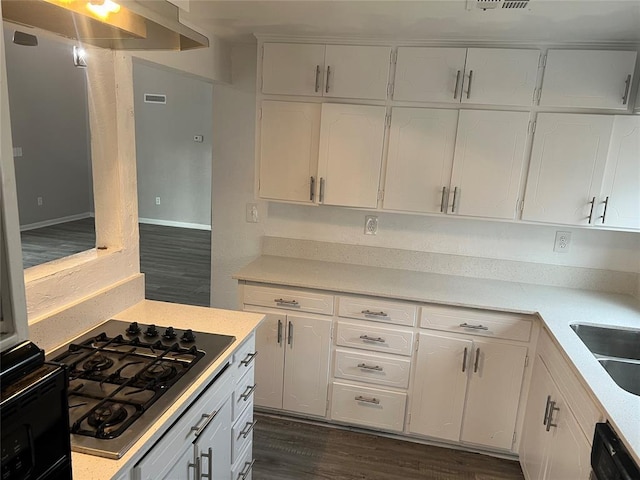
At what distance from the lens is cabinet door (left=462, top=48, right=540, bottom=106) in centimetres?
233

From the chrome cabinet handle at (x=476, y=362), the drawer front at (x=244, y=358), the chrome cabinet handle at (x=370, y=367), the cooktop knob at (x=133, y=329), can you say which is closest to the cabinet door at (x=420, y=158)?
the chrome cabinet handle at (x=476, y=362)

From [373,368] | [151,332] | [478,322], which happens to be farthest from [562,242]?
[151,332]

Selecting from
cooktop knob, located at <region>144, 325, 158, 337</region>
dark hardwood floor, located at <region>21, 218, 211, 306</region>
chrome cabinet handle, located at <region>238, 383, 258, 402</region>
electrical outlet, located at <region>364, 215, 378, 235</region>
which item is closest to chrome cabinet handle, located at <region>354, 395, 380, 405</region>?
chrome cabinet handle, located at <region>238, 383, 258, 402</region>

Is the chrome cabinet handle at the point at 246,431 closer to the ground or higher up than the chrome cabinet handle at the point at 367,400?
higher up

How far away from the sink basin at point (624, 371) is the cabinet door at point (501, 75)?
136 cm

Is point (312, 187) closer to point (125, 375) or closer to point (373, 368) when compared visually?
point (373, 368)

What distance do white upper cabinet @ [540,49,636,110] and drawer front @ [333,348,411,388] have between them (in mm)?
1683

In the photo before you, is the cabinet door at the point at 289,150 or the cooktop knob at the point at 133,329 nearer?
the cooktop knob at the point at 133,329

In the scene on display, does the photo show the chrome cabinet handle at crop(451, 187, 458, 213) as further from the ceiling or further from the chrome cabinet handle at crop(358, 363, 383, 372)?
the chrome cabinet handle at crop(358, 363, 383, 372)

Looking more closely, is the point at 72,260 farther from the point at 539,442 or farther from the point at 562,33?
the point at 562,33

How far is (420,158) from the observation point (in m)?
2.53

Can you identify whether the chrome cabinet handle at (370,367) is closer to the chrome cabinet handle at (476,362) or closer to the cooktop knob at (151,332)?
the chrome cabinet handle at (476,362)

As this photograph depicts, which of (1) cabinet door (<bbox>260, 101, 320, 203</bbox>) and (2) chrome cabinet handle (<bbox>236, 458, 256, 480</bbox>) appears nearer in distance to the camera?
(2) chrome cabinet handle (<bbox>236, 458, 256, 480</bbox>)

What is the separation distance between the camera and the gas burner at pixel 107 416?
117 cm
